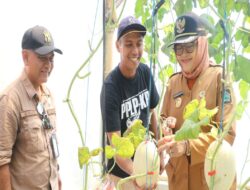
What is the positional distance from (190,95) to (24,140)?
0.65 metres

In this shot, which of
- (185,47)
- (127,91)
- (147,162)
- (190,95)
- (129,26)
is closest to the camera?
(147,162)

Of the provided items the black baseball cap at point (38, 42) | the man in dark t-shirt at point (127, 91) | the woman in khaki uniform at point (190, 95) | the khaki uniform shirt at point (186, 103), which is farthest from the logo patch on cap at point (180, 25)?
the black baseball cap at point (38, 42)

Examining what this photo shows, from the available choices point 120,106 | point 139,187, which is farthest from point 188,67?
point 120,106

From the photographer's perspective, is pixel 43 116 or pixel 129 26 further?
pixel 43 116

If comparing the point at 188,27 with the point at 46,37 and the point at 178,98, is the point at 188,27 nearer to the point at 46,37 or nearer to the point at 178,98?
the point at 178,98

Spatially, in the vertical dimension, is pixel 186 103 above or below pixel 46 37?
below

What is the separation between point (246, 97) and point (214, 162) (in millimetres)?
136

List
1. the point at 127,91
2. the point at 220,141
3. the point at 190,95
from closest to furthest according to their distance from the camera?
the point at 220,141 → the point at 190,95 → the point at 127,91

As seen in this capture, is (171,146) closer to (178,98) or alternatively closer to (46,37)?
(178,98)

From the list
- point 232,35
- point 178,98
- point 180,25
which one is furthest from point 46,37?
point 232,35

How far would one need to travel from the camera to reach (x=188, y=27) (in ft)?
2.38

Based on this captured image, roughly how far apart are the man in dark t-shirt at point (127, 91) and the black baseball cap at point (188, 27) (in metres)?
0.37

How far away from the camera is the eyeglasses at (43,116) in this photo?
4.27 ft

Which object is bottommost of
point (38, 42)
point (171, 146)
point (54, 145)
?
point (54, 145)
